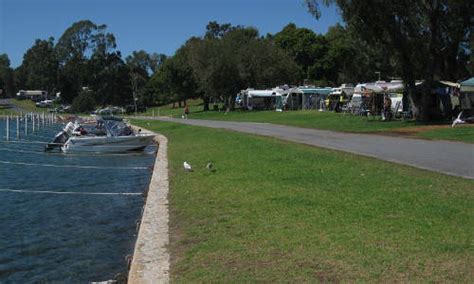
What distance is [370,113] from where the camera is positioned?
1960 inches

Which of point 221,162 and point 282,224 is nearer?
point 282,224

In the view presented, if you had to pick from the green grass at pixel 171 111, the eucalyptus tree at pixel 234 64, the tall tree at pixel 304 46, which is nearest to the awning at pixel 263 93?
the eucalyptus tree at pixel 234 64

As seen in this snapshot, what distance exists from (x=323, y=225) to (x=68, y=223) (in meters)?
Answer: 6.62

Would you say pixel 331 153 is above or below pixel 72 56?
below

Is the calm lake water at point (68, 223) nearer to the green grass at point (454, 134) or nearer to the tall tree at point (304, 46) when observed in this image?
the green grass at point (454, 134)

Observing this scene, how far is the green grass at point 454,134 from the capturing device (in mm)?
27234

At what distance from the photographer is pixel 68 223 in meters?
14.2

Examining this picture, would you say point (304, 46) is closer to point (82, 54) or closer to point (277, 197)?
point (82, 54)

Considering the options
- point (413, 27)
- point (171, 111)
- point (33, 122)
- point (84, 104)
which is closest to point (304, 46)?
point (171, 111)

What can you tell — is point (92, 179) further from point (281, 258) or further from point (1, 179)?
point (281, 258)

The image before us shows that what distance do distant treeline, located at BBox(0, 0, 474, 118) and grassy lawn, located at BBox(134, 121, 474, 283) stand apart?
23.3 meters

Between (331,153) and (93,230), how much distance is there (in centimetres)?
1049

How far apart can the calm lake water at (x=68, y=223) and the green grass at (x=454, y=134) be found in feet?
42.5

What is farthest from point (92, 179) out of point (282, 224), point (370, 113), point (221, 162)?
point (370, 113)
